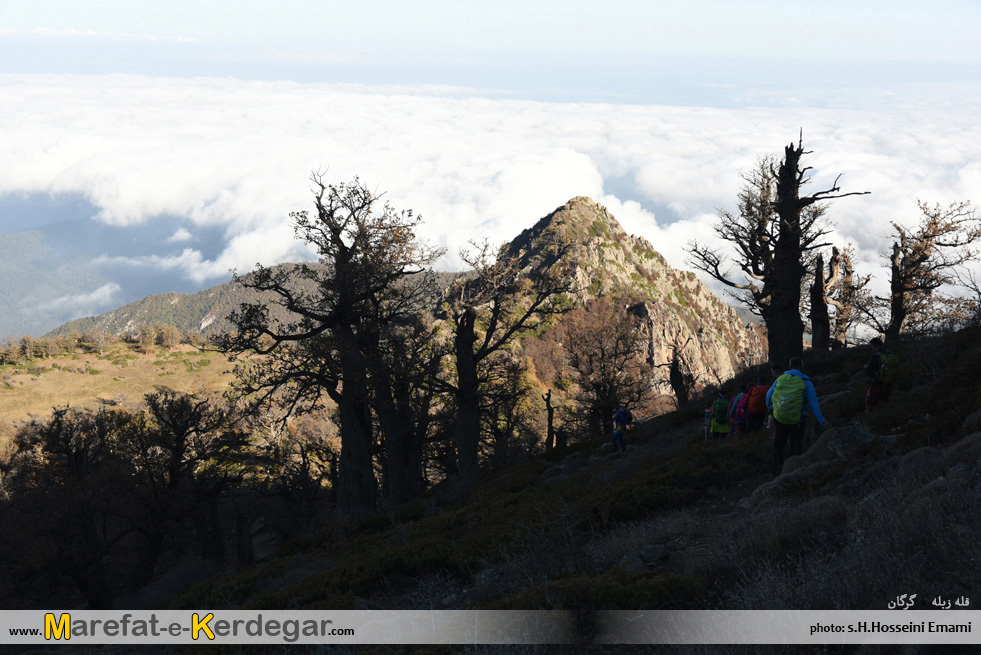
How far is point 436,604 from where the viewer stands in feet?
29.2

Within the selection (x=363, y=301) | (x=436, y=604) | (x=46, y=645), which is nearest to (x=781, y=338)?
(x=363, y=301)

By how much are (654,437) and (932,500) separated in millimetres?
15766

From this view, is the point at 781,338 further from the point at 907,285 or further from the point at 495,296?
the point at 907,285

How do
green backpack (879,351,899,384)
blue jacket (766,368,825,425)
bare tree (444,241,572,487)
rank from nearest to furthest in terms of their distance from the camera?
1. blue jacket (766,368,825,425)
2. green backpack (879,351,899,384)
3. bare tree (444,241,572,487)

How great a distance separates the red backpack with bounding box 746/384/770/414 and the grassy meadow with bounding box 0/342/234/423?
A: 58.6 metres

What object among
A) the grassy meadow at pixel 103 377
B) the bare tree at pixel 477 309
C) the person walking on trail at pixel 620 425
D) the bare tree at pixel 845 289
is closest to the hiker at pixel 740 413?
the person walking on trail at pixel 620 425

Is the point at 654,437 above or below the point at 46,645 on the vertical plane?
above

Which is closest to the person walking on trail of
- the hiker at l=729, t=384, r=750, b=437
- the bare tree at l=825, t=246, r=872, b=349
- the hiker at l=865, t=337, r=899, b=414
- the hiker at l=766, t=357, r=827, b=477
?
the hiker at l=729, t=384, r=750, b=437

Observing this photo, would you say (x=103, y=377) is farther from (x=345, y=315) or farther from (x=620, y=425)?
(x=620, y=425)

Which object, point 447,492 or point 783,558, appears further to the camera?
point 447,492

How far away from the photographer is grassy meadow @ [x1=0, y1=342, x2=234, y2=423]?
64938mm

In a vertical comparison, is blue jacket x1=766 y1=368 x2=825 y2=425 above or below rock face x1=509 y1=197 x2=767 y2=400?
above

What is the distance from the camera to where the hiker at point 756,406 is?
14.9m

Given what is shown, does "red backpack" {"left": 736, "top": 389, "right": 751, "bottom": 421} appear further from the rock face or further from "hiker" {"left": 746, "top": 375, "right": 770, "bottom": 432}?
the rock face
